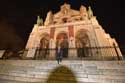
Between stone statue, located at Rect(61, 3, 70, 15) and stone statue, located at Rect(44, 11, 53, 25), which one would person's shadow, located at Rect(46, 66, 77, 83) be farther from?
stone statue, located at Rect(61, 3, 70, 15)

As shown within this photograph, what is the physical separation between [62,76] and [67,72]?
1.62 ft

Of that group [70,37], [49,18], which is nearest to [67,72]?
[70,37]

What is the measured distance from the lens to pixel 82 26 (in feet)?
60.6

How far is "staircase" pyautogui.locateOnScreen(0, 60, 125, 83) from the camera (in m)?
5.52

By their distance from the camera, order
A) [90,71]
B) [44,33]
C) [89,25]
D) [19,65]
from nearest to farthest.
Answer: [90,71] < [19,65] < [89,25] < [44,33]

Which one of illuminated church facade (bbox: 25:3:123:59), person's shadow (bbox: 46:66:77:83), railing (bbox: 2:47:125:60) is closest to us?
person's shadow (bbox: 46:66:77:83)

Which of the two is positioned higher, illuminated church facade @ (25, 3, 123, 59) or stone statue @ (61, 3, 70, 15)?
stone statue @ (61, 3, 70, 15)

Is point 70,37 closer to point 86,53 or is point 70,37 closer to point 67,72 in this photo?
point 86,53

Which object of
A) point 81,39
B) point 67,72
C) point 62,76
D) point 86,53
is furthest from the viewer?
point 81,39

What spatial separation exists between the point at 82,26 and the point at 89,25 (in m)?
1.30

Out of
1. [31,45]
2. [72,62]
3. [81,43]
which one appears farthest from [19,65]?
[81,43]

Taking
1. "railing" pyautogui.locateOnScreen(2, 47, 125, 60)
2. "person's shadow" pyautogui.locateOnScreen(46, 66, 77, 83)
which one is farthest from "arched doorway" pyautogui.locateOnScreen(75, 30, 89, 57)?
"person's shadow" pyautogui.locateOnScreen(46, 66, 77, 83)

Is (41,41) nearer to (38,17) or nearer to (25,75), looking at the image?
(38,17)

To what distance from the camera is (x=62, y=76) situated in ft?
19.7
